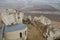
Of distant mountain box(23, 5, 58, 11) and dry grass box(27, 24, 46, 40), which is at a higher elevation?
distant mountain box(23, 5, 58, 11)

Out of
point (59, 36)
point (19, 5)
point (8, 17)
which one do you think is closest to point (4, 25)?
point (8, 17)

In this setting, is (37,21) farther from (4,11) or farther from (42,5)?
(4,11)

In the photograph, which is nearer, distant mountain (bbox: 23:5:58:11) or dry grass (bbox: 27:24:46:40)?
dry grass (bbox: 27:24:46:40)

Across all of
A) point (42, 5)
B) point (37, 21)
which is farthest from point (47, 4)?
point (37, 21)

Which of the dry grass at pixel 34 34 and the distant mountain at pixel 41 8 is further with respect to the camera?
the distant mountain at pixel 41 8

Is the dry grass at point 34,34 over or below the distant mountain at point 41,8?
below

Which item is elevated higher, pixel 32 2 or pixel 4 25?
pixel 32 2

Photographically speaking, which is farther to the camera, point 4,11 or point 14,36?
point 4,11

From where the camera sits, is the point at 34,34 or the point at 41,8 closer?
the point at 34,34

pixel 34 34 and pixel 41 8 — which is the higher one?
pixel 41 8

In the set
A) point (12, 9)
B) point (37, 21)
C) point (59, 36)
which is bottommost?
point (59, 36)
